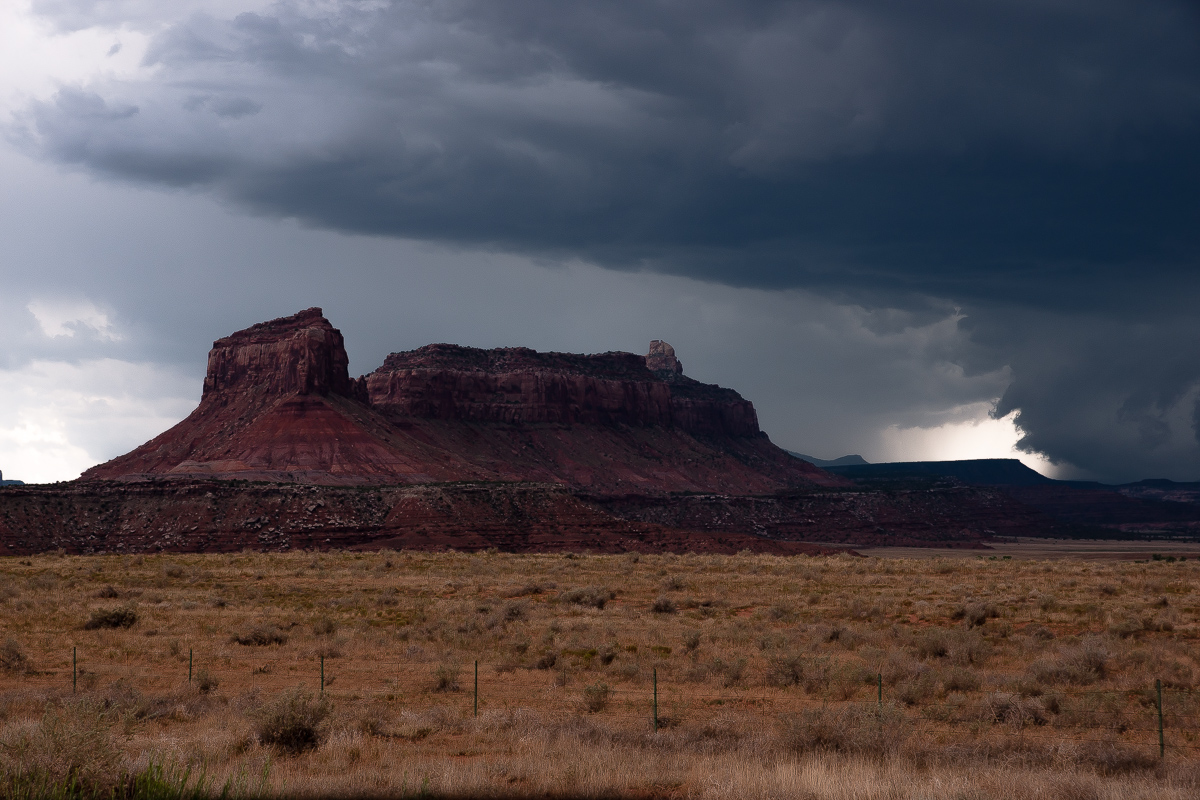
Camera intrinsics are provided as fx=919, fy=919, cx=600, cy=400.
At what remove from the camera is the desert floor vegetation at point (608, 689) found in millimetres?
11930

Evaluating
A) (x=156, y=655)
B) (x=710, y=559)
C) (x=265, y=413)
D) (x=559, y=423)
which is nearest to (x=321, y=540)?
(x=710, y=559)

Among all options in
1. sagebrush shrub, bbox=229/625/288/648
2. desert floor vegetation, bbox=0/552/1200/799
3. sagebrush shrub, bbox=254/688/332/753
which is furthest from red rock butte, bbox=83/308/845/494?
sagebrush shrub, bbox=254/688/332/753

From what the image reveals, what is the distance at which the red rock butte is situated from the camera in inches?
4663

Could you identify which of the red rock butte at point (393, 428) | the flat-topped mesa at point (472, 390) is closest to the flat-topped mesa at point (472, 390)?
the flat-topped mesa at point (472, 390)

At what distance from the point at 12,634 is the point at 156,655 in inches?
280

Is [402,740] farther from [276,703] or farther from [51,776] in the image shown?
[51,776]

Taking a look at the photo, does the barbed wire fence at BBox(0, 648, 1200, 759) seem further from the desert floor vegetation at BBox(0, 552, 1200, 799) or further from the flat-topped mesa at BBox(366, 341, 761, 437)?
the flat-topped mesa at BBox(366, 341, 761, 437)

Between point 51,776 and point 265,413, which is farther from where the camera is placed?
point 265,413

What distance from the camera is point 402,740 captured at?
15633mm

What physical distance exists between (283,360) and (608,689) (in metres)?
129

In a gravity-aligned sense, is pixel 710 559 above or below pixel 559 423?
below

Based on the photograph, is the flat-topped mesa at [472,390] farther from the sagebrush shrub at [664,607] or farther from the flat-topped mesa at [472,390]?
the sagebrush shrub at [664,607]

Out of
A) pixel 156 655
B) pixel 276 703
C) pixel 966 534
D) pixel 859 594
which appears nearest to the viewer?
pixel 276 703

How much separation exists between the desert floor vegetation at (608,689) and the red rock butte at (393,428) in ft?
250
